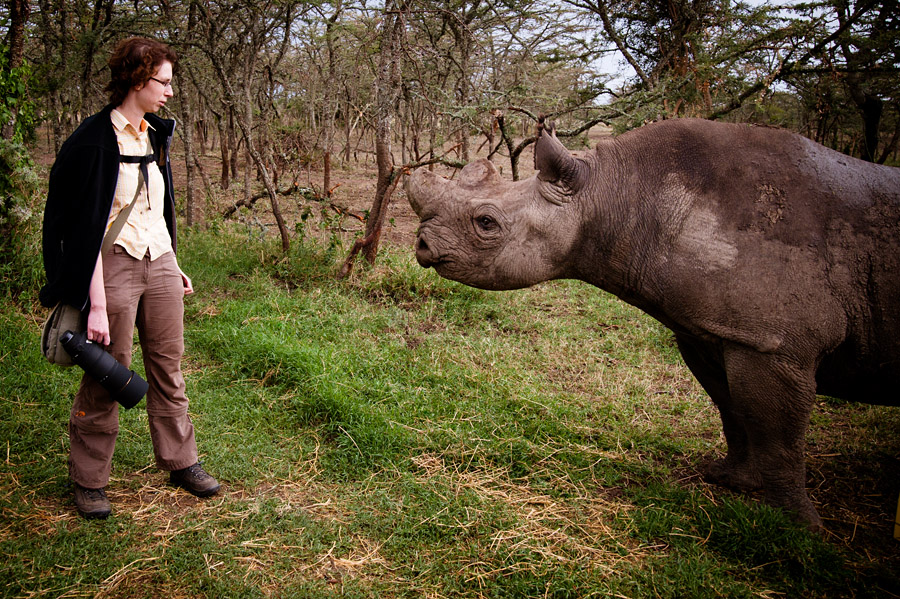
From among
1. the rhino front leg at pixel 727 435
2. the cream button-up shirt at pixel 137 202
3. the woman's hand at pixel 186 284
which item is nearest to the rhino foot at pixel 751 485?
the rhino front leg at pixel 727 435

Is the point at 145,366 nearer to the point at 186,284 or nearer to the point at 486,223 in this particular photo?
the point at 186,284

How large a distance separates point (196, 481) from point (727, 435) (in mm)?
3147

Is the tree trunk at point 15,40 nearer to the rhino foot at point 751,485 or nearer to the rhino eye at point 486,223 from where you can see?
the rhino eye at point 486,223

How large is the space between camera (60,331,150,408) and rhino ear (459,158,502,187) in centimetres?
187

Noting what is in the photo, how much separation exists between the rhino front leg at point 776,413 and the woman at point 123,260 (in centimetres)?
283

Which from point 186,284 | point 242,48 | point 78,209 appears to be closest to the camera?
point 78,209

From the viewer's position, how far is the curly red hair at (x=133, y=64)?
2.88 meters

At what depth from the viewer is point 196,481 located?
3391 millimetres

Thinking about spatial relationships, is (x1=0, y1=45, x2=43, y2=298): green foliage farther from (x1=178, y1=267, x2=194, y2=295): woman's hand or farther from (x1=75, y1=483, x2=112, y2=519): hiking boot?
(x1=75, y1=483, x2=112, y2=519): hiking boot

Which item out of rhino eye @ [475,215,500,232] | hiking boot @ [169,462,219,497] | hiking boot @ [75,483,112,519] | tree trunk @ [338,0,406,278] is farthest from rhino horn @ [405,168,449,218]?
tree trunk @ [338,0,406,278]

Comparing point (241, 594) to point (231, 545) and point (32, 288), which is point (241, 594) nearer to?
point (231, 545)

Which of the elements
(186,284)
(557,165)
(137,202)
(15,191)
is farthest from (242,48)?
(557,165)

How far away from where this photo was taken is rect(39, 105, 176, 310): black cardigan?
9.06 ft

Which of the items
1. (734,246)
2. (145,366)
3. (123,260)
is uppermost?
(734,246)
